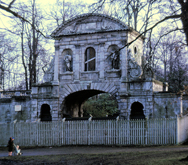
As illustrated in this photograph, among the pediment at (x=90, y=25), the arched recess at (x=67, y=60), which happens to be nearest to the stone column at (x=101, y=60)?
the pediment at (x=90, y=25)

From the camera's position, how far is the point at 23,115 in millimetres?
26438

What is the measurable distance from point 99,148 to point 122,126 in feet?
7.02

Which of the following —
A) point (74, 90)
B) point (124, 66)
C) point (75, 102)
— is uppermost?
point (124, 66)

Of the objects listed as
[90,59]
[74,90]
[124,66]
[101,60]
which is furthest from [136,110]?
[90,59]

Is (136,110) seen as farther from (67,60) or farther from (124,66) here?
(67,60)

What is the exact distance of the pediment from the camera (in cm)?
2422

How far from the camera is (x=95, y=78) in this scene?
24.7 metres

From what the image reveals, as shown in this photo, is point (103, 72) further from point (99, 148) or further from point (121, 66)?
point (99, 148)

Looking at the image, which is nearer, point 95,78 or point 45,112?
point 95,78

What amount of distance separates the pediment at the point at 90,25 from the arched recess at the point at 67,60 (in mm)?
1474

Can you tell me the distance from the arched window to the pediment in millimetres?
1487

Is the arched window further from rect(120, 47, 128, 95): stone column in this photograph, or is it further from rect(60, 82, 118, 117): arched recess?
rect(120, 47, 128, 95): stone column

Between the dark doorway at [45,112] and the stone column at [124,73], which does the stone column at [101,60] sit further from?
the dark doorway at [45,112]

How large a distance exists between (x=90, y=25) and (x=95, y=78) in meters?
4.12
